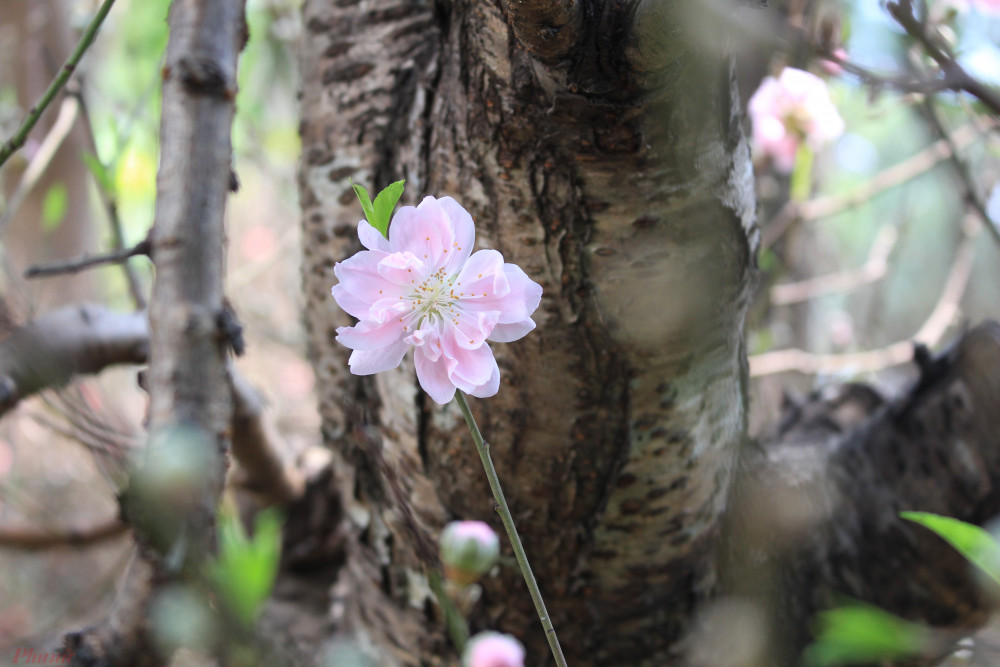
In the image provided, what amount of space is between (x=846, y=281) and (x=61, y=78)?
1.50m

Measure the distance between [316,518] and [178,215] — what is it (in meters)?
0.84

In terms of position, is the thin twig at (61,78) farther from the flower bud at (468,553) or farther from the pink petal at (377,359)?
the flower bud at (468,553)

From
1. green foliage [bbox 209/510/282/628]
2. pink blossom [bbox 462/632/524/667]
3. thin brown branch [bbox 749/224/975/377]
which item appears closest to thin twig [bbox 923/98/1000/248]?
thin brown branch [bbox 749/224/975/377]

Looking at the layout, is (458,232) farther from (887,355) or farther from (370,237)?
(887,355)

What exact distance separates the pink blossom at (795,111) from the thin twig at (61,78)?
1.12m

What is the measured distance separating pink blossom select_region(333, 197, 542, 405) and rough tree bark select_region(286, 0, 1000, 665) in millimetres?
55

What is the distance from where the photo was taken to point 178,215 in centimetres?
43

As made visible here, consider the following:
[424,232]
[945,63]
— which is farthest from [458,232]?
[945,63]

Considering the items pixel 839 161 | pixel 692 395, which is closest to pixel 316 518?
pixel 692 395

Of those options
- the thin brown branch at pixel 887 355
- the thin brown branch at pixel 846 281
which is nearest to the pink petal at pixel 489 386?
the thin brown branch at pixel 887 355

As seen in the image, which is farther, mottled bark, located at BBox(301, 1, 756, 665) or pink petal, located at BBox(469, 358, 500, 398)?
mottled bark, located at BBox(301, 1, 756, 665)

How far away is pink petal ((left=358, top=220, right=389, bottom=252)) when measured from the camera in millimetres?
338

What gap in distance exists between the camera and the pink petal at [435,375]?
354mm

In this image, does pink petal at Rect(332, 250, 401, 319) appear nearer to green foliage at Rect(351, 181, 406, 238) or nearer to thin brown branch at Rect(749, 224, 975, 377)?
green foliage at Rect(351, 181, 406, 238)
